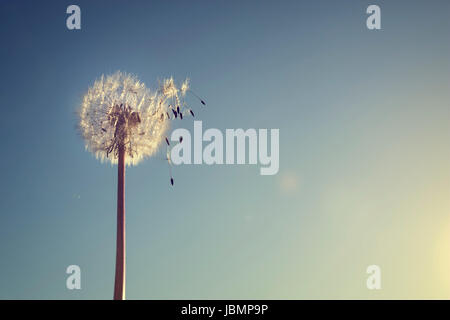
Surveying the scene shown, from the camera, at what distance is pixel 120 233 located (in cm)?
2028

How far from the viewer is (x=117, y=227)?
20.5 m

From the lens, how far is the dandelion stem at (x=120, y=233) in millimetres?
19344

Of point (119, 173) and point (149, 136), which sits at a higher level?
point (149, 136)

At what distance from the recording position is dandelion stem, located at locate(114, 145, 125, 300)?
19344 millimetres
